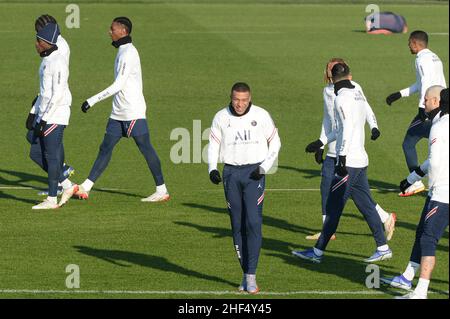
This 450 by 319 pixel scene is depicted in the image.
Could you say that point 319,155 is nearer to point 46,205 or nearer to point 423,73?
point 423,73

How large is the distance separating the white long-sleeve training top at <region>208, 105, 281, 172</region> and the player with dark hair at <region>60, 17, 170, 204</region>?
527 centimetres

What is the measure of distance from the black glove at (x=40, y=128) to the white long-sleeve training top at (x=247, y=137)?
204 inches

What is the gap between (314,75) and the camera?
117ft

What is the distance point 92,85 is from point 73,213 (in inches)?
566

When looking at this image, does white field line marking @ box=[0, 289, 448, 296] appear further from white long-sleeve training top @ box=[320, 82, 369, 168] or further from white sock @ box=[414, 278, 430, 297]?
white long-sleeve training top @ box=[320, 82, 369, 168]

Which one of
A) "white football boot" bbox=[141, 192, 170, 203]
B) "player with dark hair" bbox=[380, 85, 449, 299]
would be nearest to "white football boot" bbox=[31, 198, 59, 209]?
"white football boot" bbox=[141, 192, 170, 203]

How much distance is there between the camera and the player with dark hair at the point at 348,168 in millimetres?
16391

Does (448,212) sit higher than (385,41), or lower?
lower

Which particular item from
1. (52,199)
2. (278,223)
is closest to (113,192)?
(52,199)

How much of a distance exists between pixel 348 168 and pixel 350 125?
60 cm

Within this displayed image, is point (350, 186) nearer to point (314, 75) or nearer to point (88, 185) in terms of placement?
point (88, 185)

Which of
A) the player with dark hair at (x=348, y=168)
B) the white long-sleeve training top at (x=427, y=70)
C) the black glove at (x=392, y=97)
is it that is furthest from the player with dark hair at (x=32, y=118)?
the white long-sleeve training top at (x=427, y=70)

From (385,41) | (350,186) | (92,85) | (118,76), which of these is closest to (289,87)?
(92,85)

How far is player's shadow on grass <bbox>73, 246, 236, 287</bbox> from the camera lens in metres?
16.3
